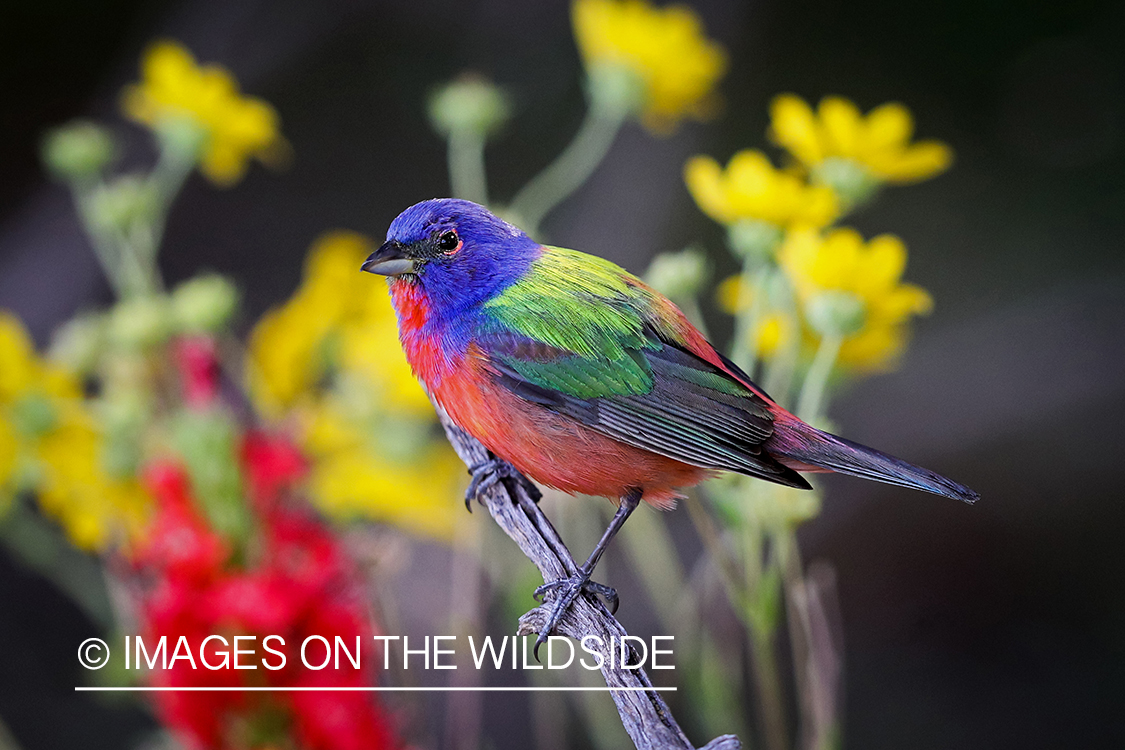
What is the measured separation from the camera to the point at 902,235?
1.64 m

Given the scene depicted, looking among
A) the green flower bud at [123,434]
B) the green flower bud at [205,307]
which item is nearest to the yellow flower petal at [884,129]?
the green flower bud at [205,307]

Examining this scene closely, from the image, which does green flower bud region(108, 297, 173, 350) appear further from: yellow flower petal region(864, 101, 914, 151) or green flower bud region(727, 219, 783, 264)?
yellow flower petal region(864, 101, 914, 151)

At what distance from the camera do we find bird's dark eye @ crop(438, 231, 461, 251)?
25.8 inches

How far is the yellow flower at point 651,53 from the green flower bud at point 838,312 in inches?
11.8

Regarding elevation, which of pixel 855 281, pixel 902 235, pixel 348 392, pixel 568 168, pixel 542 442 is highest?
pixel 568 168

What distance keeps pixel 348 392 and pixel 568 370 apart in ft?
1.15

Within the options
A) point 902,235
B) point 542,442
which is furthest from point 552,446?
point 902,235

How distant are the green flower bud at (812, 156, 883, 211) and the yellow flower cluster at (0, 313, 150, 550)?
0.63 m

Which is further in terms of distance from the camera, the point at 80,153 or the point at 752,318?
the point at 80,153

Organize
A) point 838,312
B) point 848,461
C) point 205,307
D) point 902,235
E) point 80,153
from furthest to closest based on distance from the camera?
point 902,235
point 80,153
point 205,307
point 838,312
point 848,461

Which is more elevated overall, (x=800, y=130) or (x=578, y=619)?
(x=800, y=130)

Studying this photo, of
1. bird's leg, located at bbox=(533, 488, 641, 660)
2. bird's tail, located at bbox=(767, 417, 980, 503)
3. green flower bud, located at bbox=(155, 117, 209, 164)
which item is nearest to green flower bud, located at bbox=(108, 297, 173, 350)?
green flower bud, located at bbox=(155, 117, 209, 164)

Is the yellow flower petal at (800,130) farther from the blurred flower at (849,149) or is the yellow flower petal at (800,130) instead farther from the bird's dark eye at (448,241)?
the bird's dark eye at (448,241)

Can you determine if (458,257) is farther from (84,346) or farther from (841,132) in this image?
(84,346)
